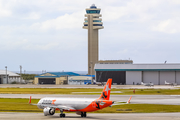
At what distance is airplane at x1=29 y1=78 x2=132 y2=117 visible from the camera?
41.3m

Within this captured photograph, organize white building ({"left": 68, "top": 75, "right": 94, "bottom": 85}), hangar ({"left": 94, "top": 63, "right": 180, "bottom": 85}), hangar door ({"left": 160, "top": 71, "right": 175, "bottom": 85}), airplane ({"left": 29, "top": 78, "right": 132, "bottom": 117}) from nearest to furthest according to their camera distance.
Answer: airplane ({"left": 29, "top": 78, "right": 132, "bottom": 117}), hangar door ({"left": 160, "top": 71, "right": 175, "bottom": 85}), hangar ({"left": 94, "top": 63, "right": 180, "bottom": 85}), white building ({"left": 68, "top": 75, "right": 94, "bottom": 85})

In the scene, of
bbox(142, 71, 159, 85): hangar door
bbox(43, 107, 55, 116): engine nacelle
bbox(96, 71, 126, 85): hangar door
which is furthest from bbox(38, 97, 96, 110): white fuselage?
bbox(142, 71, 159, 85): hangar door

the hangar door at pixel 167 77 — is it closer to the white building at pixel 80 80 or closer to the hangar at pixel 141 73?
the hangar at pixel 141 73

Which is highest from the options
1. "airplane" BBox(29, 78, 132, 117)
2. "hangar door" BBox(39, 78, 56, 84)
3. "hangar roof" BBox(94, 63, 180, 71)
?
"hangar roof" BBox(94, 63, 180, 71)

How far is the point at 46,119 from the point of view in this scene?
136 feet

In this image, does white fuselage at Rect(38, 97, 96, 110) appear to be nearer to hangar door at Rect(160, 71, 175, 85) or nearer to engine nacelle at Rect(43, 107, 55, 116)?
engine nacelle at Rect(43, 107, 55, 116)

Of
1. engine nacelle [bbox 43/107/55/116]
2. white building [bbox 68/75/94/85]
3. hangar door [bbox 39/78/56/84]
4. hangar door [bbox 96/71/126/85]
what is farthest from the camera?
white building [bbox 68/75/94/85]

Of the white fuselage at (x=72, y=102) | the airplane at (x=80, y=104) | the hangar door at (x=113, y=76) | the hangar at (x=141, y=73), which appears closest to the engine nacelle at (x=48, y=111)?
the airplane at (x=80, y=104)

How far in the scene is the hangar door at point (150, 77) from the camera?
564ft

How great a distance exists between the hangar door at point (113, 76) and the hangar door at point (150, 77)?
39.1ft

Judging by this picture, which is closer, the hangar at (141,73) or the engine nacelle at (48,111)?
the engine nacelle at (48,111)

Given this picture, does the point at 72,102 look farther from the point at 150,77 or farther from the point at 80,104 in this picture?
the point at 150,77

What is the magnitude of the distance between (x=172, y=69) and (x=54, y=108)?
13778cm

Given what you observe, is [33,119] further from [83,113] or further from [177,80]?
[177,80]
